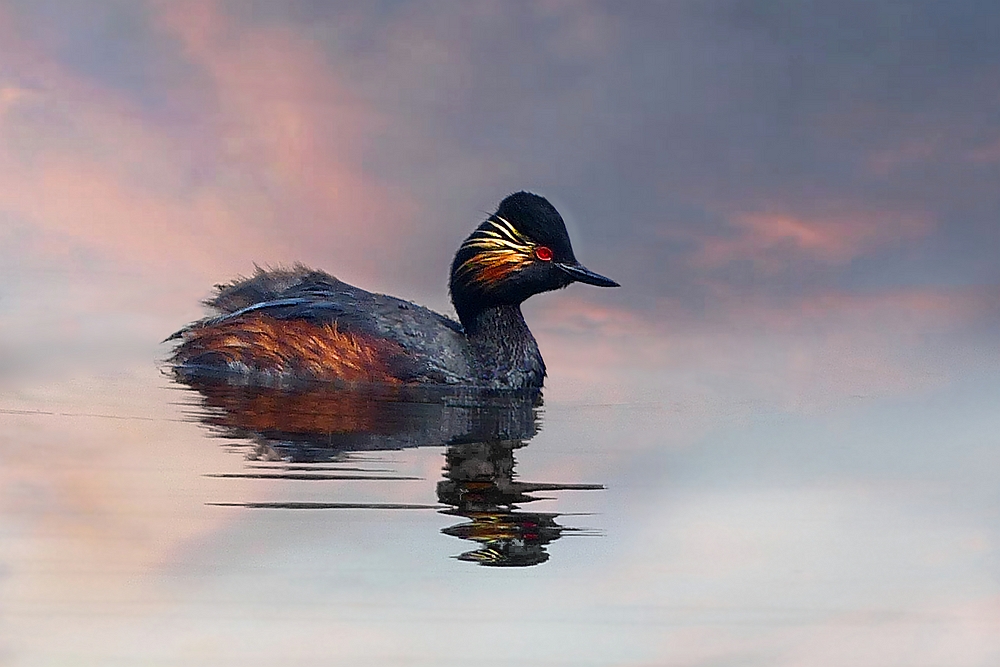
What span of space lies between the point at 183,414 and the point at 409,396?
133 cm

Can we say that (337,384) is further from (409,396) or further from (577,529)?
(577,529)

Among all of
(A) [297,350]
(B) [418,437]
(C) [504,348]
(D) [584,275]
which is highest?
(D) [584,275]

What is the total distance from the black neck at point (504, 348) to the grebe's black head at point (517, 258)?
76mm

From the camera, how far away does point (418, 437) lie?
5.02 m

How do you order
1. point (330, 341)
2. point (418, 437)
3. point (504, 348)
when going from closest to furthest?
point (418, 437), point (330, 341), point (504, 348)

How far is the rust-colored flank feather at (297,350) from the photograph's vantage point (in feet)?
21.4

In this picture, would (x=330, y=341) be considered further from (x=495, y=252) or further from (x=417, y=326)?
(x=495, y=252)

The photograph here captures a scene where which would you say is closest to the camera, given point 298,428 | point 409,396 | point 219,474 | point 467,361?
point 219,474

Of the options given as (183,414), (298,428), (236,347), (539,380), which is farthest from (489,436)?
(236,347)

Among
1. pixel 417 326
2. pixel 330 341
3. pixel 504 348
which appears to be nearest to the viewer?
pixel 330 341

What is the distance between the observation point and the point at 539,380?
7035mm

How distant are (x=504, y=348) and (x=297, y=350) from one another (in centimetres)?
126

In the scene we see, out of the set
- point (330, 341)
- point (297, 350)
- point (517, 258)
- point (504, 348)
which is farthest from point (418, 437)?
point (517, 258)

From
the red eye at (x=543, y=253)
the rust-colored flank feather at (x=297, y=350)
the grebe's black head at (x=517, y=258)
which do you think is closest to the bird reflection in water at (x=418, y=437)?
the rust-colored flank feather at (x=297, y=350)
